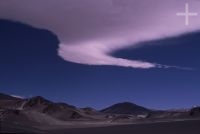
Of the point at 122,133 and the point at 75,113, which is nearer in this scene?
the point at 122,133

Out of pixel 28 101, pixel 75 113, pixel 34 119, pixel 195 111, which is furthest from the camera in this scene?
pixel 28 101

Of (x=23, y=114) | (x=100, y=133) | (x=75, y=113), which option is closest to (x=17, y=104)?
(x=75, y=113)

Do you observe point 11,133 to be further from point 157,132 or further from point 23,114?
point 23,114

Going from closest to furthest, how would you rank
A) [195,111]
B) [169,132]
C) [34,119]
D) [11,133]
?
[11,133], [169,132], [34,119], [195,111]

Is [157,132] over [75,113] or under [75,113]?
under

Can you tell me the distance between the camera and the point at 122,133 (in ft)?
123

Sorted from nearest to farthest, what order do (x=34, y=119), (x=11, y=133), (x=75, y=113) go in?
(x=11, y=133), (x=34, y=119), (x=75, y=113)

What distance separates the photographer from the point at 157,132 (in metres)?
37.4

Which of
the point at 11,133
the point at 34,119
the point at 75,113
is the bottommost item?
the point at 11,133

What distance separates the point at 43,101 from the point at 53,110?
10.3 m

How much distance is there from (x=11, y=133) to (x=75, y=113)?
142859 millimetres

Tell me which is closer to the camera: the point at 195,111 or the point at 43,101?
the point at 195,111

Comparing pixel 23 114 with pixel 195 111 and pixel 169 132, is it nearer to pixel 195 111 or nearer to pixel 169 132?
pixel 195 111

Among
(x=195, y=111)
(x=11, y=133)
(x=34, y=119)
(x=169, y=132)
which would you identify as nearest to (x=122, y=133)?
(x=169, y=132)
